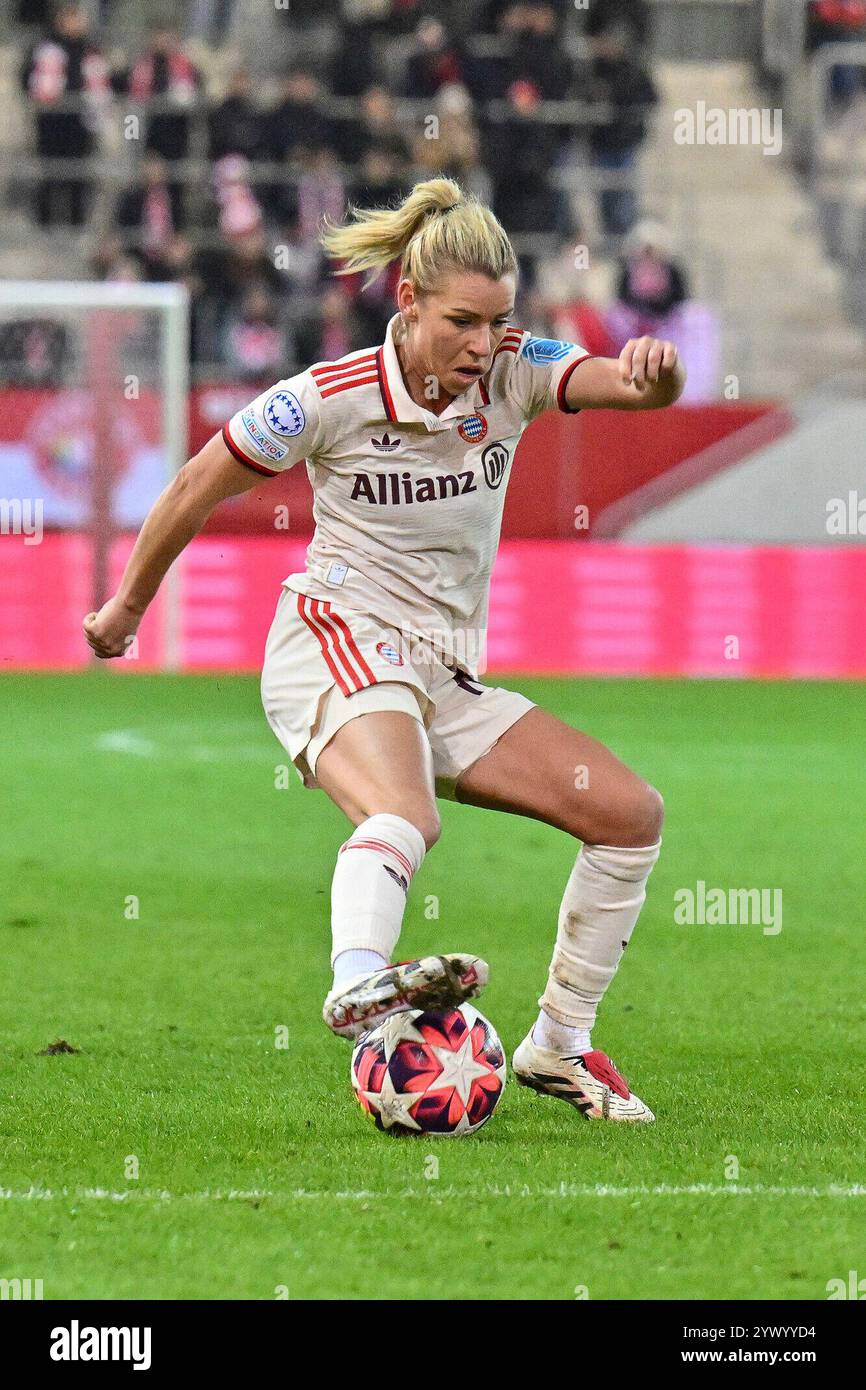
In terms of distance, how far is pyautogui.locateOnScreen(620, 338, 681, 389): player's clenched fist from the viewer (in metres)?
4.56

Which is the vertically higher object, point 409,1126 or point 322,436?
point 322,436

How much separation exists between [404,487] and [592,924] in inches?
45.2

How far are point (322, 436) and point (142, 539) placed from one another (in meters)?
0.46

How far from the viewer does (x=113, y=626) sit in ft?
15.8

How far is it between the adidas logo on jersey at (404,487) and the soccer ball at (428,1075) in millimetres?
1162

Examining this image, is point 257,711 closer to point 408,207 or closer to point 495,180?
point 495,180

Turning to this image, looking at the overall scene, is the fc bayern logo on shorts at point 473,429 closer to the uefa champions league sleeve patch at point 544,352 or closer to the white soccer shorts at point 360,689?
the uefa champions league sleeve patch at point 544,352

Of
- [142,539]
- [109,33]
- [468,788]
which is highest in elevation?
[109,33]

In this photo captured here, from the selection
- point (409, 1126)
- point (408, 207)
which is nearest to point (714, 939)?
point (409, 1126)

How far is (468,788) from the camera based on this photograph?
4.92 m

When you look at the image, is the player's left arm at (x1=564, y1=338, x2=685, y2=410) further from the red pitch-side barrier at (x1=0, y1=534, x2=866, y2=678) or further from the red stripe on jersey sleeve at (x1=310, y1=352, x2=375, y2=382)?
the red pitch-side barrier at (x1=0, y1=534, x2=866, y2=678)

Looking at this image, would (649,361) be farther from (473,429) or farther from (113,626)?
(113,626)

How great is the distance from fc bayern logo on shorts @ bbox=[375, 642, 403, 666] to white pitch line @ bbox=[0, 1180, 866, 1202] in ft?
3.86
